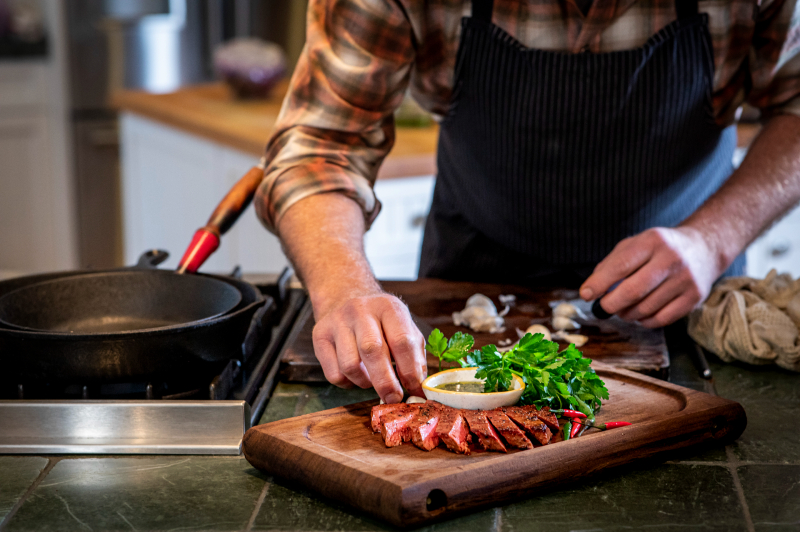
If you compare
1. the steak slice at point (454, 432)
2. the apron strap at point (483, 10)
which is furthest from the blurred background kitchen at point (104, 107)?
the steak slice at point (454, 432)

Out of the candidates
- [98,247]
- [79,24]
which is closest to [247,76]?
[79,24]

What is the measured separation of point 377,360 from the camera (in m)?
0.88

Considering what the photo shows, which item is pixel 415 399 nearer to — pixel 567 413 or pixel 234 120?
pixel 567 413

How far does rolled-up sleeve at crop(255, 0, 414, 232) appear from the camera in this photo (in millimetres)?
1256

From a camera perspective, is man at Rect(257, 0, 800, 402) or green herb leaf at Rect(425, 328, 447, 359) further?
man at Rect(257, 0, 800, 402)


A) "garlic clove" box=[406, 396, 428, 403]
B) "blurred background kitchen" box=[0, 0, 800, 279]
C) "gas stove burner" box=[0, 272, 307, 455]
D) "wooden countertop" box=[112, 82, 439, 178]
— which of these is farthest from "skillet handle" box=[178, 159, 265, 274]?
"blurred background kitchen" box=[0, 0, 800, 279]

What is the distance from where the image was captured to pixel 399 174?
2.19 m

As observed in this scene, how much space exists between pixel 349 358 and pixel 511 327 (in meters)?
0.39

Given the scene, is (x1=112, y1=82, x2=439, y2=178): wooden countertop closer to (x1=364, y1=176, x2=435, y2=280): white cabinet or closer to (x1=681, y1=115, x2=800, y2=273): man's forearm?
(x1=364, y1=176, x2=435, y2=280): white cabinet

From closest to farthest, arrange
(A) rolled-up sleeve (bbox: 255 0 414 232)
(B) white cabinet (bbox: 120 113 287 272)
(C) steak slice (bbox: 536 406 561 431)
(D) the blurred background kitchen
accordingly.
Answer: (C) steak slice (bbox: 536 406 561 431), (A) rolled-up sleeve (bbox: 255 0 414 232), (B) white cabinet (bbox: 120 113 287 272), (D) the blurred background kitchen

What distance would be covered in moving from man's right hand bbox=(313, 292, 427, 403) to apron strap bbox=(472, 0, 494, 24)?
573 millimetres

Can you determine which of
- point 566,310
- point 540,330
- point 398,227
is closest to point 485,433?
point 540,330

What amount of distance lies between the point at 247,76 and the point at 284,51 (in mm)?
837

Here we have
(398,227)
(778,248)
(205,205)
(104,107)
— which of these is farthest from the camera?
(104,107)
